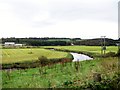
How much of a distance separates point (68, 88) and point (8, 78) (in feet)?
21.0

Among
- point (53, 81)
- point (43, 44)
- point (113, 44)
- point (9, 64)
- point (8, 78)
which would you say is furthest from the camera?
point (43, 44)

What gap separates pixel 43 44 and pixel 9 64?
298 feet

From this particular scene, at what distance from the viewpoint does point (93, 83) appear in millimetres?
14180

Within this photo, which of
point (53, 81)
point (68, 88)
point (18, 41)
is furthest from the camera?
point (18, 41)

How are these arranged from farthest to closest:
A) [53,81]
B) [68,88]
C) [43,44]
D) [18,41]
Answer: [18,41] → [43,44] → [53,81] → [68,88]

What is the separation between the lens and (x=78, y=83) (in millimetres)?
14734

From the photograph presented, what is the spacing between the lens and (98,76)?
48.7 feet

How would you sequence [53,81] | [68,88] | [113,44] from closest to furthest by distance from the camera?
1. [68,88]
2. [53,81]
3. [113,44]

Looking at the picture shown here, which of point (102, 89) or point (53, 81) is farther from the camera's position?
point (53, 81)

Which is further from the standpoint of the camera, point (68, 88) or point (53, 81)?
point (53, 81)

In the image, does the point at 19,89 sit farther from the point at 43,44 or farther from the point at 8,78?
the point at 43,44

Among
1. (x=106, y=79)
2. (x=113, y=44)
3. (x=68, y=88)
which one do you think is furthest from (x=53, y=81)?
(x=113, y=44)

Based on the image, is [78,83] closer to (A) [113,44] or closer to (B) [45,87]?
(B) [45,87]

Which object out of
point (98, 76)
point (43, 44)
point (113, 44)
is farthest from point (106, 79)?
point (43, 44)
